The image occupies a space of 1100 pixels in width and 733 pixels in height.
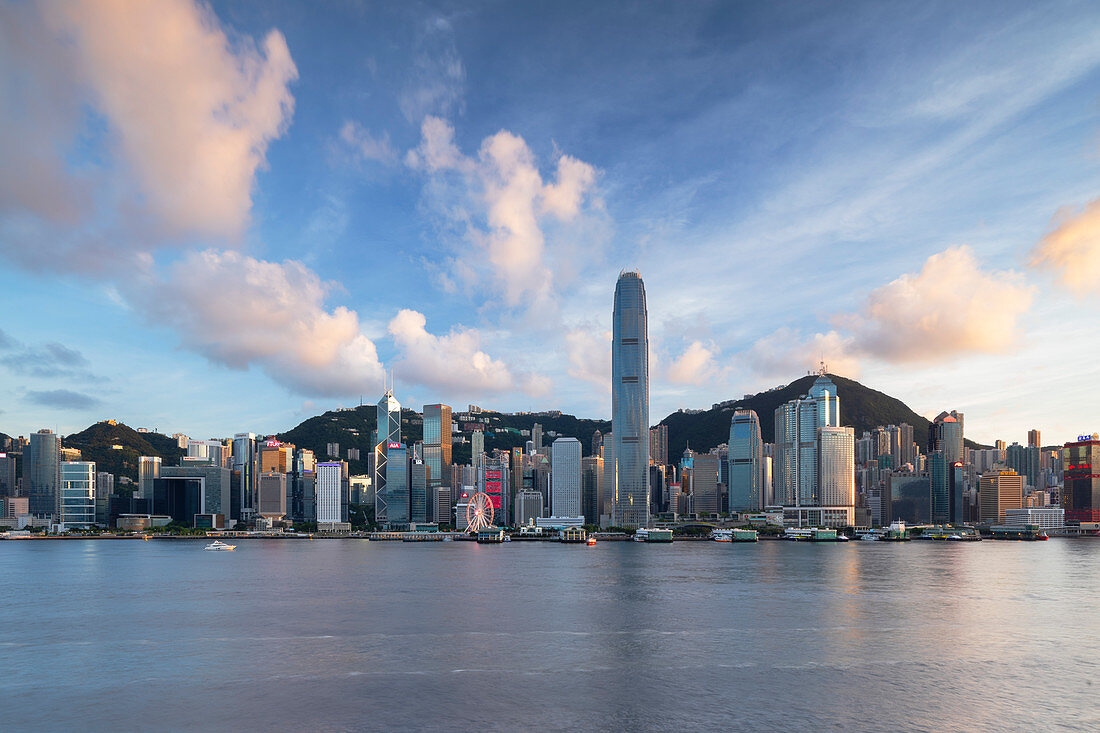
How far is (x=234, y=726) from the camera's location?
151ft

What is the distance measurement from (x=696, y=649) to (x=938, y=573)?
9710cm

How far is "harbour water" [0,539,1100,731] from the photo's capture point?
48.4 meters

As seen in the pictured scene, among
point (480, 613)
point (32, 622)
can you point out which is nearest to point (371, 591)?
point (480, 613)

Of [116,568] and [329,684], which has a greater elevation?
[329,684]

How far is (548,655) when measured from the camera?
211ft

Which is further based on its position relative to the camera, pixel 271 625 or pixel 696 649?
pixel 271 625

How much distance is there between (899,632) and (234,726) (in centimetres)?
6138

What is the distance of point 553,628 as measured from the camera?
76.9 meters

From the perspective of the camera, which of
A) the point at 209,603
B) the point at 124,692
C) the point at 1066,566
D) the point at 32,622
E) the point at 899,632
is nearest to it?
the point at 124,692

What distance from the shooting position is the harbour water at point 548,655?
48.4 metres

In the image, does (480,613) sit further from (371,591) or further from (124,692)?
(124,692)

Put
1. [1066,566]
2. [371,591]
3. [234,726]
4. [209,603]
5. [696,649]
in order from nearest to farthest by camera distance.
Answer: [234,726], [696,649], [209,603], [371,591], [1066,566]

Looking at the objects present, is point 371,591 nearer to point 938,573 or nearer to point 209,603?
point 209,603

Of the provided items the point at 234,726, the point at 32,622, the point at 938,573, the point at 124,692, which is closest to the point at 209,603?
the point at 32,622
